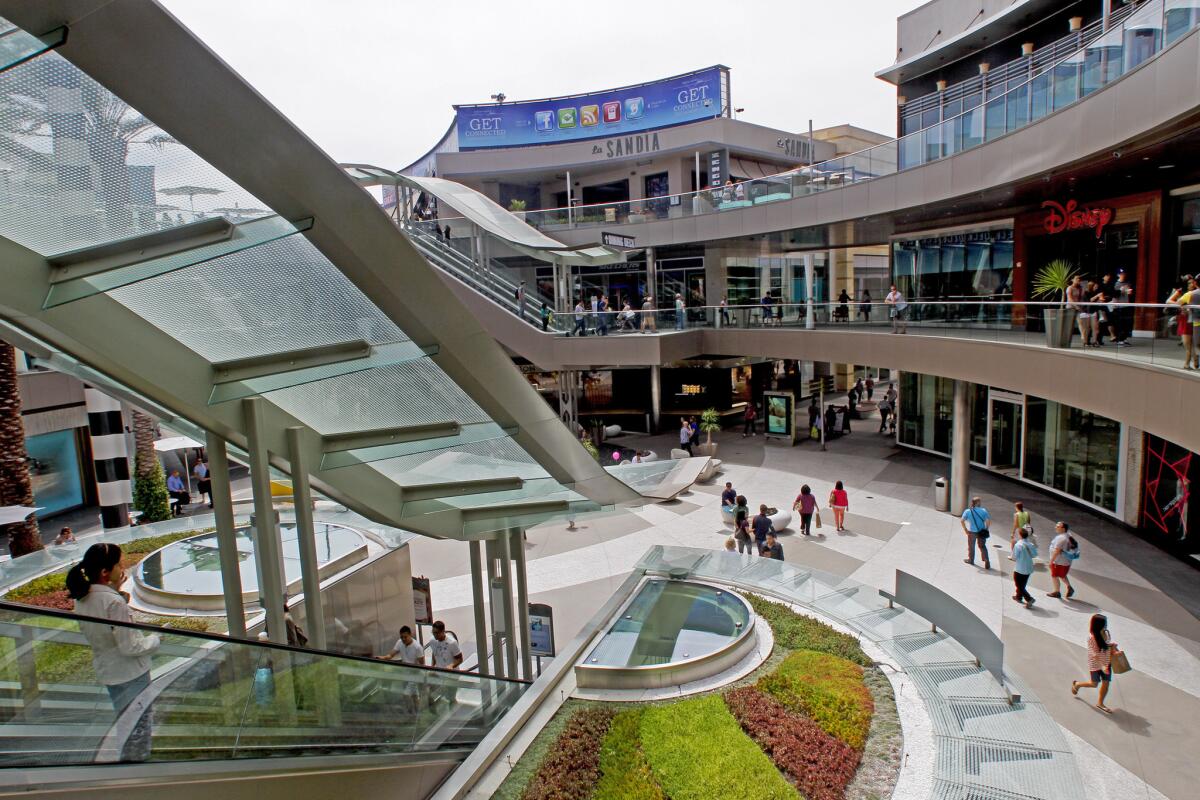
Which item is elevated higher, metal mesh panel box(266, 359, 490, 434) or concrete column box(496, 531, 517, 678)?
metal mesh panel box(266, 359, 490, 434)

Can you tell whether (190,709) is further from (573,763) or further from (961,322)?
(961,322)

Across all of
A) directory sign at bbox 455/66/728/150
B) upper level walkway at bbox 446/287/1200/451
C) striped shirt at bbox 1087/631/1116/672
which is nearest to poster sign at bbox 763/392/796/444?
upper level walkway at bbox 446/287/1200/451

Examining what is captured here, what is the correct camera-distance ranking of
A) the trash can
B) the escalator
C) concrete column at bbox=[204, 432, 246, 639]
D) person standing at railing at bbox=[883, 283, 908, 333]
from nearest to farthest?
the escalator → concrete column at bbox=[204, 432, 246, 639] → the trash can → person standing at railing at bbox=[883, 283, 908, 333]

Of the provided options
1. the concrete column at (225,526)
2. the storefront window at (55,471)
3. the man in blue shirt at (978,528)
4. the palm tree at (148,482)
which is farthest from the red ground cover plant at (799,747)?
the storefront window at (55,471)

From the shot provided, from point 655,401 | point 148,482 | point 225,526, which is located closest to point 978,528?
point 225,526

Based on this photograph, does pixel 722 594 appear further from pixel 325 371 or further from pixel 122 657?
pixel 122 657

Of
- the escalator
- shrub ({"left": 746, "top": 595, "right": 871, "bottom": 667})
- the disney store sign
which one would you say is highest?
the disney store sign

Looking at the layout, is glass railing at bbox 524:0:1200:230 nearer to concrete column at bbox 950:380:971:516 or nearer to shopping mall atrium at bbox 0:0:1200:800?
shopping mall atrium at bbox 0:0:1200:800

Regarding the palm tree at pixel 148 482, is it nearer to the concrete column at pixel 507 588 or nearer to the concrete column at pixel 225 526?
the concrete column at pixel 507 588

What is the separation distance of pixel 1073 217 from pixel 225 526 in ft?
67.2

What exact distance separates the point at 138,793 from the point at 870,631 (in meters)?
10.4

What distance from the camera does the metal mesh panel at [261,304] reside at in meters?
3.78

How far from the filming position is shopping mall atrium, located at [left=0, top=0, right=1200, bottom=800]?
11.0ft

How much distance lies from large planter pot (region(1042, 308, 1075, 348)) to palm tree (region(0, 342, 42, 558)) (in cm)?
2013
